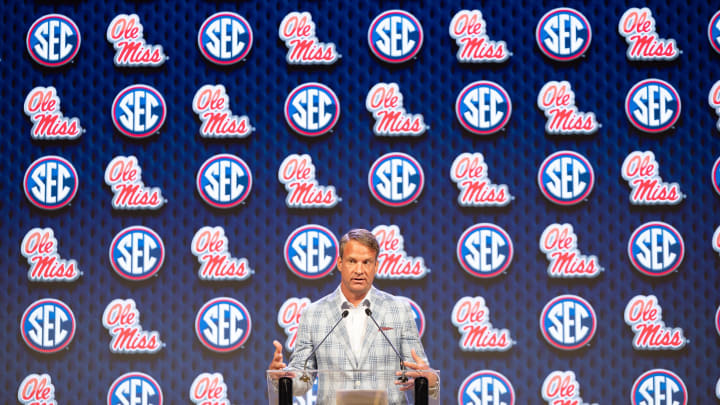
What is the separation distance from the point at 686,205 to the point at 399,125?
1915 mm

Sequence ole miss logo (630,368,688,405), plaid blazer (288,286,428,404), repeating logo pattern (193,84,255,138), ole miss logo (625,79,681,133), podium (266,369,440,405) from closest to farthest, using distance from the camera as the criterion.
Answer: podium (266,369,440,405)
plaid blazer (288,286,428,404)
ole miss logo (630,368,688,405)
ole miss logo (625,79,681,133)
repeating logo pattern (193,84,255,138)

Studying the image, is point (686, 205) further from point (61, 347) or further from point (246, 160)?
point (61, 347)

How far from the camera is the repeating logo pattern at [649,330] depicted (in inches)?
204

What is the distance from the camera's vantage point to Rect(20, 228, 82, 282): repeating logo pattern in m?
5.44

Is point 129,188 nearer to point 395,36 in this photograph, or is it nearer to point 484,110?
point 395,36

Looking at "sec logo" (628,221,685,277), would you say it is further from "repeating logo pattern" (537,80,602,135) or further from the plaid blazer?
the plaid blazer

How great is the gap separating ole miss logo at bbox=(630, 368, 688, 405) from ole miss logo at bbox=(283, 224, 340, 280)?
82.5 inches

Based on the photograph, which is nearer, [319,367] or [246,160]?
[319,367]

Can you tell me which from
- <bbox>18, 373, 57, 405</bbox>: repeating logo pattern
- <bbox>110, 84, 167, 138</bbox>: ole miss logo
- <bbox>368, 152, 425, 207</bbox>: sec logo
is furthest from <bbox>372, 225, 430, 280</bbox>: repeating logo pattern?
<bbox>18, 373, 57, 405</bbox>: repeating logo pattern

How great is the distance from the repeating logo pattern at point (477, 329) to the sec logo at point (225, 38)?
2202mm

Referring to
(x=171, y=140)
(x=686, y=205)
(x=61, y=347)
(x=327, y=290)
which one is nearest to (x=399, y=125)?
(x=327, y=290)

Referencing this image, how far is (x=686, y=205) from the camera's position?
525cm

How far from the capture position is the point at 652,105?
17.4 feet

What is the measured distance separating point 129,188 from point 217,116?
0.76 m
